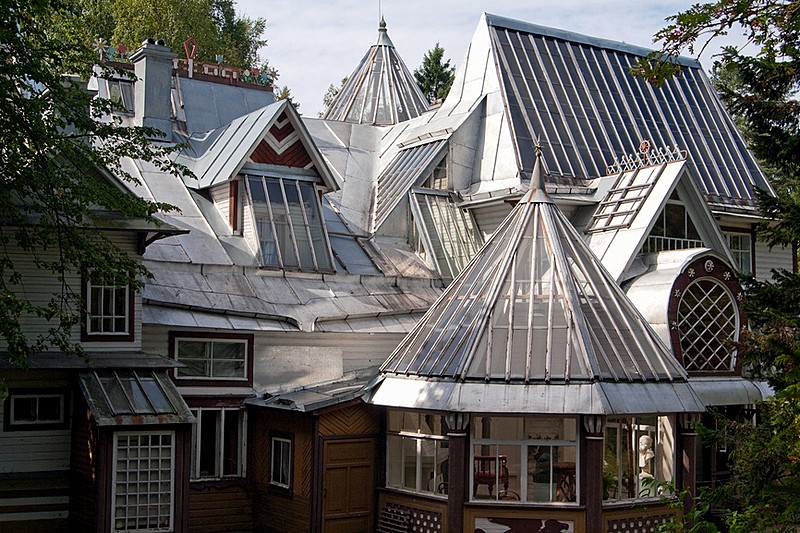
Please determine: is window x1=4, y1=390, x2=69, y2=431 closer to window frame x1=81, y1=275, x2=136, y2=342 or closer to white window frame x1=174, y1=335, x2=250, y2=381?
window frame x1=81, y1=275, x2=136, y2=342

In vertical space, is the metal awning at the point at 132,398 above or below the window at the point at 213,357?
below

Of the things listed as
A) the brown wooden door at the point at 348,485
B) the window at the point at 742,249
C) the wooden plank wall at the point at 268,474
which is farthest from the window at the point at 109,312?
the window at the point at 742,249

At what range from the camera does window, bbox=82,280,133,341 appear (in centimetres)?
2009

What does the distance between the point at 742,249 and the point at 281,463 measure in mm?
14071

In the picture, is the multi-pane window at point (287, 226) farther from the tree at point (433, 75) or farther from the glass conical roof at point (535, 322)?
the tree at point (433, 75)

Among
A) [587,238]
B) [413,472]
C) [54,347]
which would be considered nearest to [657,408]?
[413,472]

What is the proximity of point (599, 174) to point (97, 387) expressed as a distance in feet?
47.0

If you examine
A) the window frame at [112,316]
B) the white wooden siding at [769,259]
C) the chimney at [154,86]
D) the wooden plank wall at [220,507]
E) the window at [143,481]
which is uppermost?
the chimney at [154,86]

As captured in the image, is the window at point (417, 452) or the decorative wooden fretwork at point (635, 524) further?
the window at point (417, 452)

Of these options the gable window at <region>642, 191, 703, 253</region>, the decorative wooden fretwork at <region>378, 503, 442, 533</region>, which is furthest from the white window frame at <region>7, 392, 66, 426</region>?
the gable window at <region>642, 191, 703, 253</region>

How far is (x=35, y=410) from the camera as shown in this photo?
19.4 m

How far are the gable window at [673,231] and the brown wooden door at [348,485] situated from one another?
8.29m

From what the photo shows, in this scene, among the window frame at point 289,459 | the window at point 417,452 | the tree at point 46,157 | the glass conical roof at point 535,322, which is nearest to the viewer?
the tree at point 46,157

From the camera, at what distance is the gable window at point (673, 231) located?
80.3 ft
